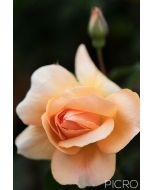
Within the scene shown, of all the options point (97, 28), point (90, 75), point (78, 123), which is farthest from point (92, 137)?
point (97, 28)

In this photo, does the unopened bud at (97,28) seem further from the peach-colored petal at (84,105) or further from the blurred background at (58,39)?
the peach-colored petal at (84,105)

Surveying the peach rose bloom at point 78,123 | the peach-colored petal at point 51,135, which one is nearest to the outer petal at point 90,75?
the peach rose bloom at point 78,123

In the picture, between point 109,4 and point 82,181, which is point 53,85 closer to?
point 82,181

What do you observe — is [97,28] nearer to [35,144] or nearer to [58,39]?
[58,39]

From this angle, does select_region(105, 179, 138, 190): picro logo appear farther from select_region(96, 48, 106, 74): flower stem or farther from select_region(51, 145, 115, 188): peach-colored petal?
select_region(96, 48, 106, 74): flower stem

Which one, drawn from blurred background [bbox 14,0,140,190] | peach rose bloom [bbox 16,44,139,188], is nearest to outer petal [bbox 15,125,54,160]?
peach rose bloom [bbox 16,44,139,188]
